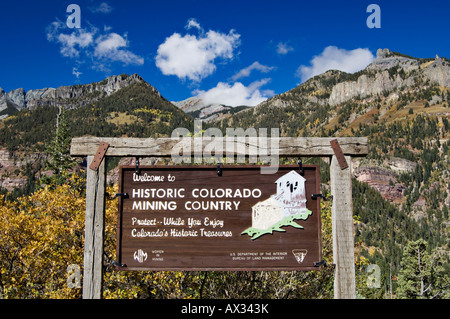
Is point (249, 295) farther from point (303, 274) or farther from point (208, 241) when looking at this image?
point (208, 241)

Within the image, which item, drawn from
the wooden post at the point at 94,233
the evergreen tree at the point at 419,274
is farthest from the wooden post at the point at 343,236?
the evergreen tree at the point at 419,274

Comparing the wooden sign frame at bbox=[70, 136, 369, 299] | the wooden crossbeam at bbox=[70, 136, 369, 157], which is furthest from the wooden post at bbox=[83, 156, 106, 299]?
the wooden crossbeam at bbox=[70, 136, 369, 157]

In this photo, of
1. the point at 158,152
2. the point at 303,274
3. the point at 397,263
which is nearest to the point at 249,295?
the point at 303,274

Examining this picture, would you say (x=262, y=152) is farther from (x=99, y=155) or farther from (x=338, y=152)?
(x=99, y=155)

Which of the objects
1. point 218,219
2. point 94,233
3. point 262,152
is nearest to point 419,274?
point 262,152

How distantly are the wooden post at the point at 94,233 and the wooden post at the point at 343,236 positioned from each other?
9.39 ft

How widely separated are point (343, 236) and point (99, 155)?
10.4 ft

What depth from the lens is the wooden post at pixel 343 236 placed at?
446cm

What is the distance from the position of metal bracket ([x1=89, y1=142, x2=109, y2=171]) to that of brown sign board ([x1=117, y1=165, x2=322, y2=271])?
0.33 meters

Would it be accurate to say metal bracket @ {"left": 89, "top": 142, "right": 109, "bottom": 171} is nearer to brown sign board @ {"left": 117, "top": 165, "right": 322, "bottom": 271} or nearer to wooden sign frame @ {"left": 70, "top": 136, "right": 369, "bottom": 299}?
wooden sign frame @ {"left": 70, "top": 136, "right": 369, "bottom": 299}

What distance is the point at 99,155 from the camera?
15.1ft

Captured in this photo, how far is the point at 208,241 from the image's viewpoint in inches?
174

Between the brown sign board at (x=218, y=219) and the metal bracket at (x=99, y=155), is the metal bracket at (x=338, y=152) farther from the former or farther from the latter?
the metal bracket at (x=99, y=155)

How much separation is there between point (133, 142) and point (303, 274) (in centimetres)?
647
